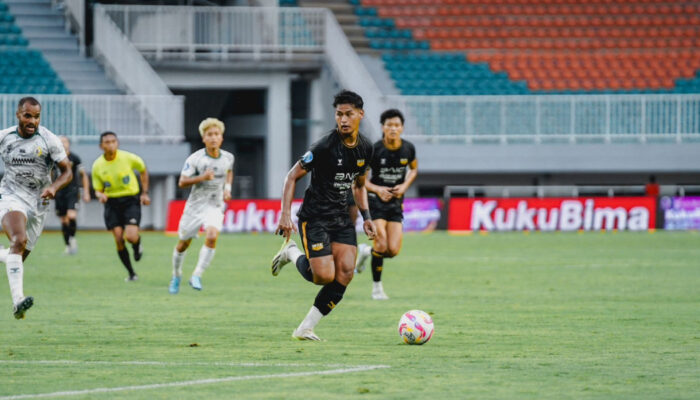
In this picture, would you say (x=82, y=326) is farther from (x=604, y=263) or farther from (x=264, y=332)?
(x=604, y=263)

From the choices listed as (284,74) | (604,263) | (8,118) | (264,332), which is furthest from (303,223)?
(284,74)

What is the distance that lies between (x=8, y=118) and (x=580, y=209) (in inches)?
570

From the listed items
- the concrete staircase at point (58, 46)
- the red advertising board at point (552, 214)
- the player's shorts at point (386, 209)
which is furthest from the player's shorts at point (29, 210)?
the concrete staircase at point (58, 46)

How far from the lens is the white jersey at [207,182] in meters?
16.8

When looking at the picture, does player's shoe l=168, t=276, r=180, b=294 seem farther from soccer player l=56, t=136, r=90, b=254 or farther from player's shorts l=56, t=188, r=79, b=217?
player's shorts l=56, t=188, r=79, b=217

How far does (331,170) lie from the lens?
10.9 meters

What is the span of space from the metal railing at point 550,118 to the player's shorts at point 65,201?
39.1ft

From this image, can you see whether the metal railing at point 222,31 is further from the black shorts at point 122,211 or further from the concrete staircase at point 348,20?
the black shorts at point 122,211

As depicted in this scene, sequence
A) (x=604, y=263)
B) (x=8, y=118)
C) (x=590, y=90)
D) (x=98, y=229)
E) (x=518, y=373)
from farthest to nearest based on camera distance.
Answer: (x=590, y=90), (x=98, y=229), (x=8, y=118), (x=604, y=263), (x=518, y=373)

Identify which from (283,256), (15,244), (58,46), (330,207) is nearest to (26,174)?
(15,244)

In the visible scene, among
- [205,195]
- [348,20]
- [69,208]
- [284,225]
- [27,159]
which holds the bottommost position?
[69,208]

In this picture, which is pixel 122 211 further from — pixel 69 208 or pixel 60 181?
pixel 69 208

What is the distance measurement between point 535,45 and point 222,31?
32.6 ft

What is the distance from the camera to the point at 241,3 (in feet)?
127
